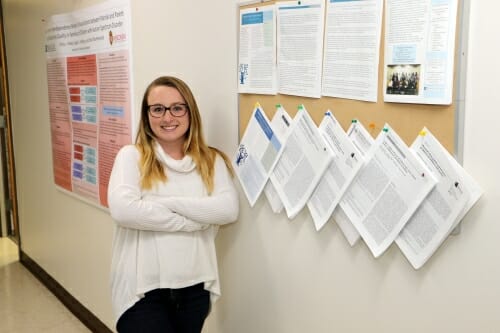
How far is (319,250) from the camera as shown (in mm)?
1652

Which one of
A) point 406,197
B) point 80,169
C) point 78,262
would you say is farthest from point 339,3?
point 78,262

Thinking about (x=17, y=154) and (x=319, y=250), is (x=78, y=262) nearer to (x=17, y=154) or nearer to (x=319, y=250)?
(x=17, y=154)

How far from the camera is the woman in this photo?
1.81 m

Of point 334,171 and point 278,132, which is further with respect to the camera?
point 278,132

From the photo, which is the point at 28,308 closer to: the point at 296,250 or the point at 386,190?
the point at 296,250

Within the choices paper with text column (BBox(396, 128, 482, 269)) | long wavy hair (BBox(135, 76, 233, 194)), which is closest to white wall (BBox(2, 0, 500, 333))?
paper with text column (BBox(396, 128, 482, 269))

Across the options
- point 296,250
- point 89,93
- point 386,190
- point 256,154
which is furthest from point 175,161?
point 89,93

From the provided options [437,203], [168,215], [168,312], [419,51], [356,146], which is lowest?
[168,312]

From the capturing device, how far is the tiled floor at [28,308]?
3.33 meters

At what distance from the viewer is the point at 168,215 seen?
1786 millimetres

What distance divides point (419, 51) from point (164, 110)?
951 mm

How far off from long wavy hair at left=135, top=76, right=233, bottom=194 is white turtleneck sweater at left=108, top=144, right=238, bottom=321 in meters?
0.02

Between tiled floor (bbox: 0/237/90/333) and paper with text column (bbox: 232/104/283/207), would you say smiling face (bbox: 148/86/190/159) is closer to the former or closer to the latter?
paper with text column (bbox: 232/104/283/207)

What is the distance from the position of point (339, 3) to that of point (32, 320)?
9.89ft
